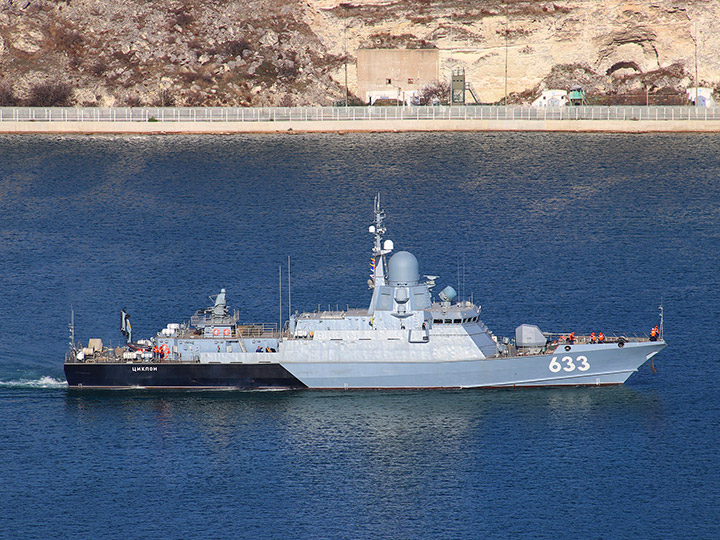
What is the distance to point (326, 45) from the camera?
182750 millimetres

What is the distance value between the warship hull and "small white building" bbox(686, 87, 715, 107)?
98846 millimetres

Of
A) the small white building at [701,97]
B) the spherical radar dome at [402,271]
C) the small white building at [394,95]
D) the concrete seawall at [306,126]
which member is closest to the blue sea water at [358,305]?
the concrete seawall at [306,126]

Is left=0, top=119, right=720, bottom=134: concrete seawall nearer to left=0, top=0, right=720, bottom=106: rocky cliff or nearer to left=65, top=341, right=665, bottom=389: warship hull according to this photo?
left=0, top=0, right=720, bottom=106: rocky cliff

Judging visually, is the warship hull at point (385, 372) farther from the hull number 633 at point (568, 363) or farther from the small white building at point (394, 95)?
the small white building at point (394, 95)

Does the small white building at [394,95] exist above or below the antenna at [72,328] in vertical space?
above

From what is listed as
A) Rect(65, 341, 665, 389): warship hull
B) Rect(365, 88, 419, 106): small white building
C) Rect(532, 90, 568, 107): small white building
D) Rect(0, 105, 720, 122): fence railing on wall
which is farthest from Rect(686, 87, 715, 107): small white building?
Rect(65, 341, 665, 389): warship hull

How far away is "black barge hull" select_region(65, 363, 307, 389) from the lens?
76.1m

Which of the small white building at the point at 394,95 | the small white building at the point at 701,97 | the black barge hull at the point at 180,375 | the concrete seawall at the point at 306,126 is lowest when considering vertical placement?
the black barge hull at the point at 180,375

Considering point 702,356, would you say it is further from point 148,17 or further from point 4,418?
point 148,17

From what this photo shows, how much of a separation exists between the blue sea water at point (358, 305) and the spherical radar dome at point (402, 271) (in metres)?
6.98

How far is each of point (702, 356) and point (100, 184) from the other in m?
72.2

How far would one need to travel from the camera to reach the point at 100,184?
132 m

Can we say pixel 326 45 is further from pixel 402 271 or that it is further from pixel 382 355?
pixel 382 355

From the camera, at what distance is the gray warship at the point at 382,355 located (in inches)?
2972
